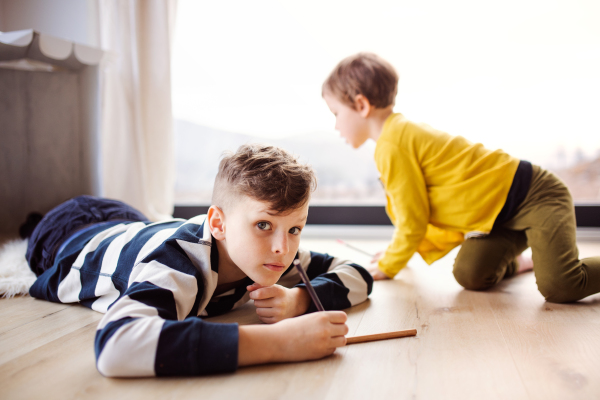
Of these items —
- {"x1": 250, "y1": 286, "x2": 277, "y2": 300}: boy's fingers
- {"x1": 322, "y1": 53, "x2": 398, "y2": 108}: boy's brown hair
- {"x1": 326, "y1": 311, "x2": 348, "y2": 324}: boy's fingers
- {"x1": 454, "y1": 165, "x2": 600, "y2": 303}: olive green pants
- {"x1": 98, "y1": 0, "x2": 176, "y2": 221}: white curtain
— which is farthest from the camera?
{"x1": 98, "y1": 0, "x2": 176, "y2": 221}: white curtain

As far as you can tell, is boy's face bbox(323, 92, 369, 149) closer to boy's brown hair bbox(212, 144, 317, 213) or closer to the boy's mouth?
boy's brown hair bbox(212, 144, 317, 213)

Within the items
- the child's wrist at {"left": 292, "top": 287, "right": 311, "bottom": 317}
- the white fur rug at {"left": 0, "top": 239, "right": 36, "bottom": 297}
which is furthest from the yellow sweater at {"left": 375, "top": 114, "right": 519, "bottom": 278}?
the white fur rug at {"left": 0, "top": 239, "right": 36, "bottom": 297}

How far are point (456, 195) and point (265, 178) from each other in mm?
620

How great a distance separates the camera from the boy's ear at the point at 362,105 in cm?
127

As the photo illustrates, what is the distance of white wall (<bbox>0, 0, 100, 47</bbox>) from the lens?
2.01 meters

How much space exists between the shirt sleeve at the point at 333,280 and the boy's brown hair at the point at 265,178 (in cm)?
24

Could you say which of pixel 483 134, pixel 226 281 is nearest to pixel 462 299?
pixel 226 281

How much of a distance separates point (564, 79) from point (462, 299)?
132 cm

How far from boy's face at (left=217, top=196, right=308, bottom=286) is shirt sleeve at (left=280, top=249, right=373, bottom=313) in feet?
0.56

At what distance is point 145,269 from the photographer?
72 cm

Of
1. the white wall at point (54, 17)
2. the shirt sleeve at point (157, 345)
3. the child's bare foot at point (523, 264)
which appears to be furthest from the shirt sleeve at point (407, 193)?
the white wall at point (54, 17)

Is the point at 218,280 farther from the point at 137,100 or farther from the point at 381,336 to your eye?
the point at 137,100

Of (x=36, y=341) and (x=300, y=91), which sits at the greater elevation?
(x=300, y=91)

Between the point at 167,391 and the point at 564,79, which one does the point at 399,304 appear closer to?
the point at 167,391
